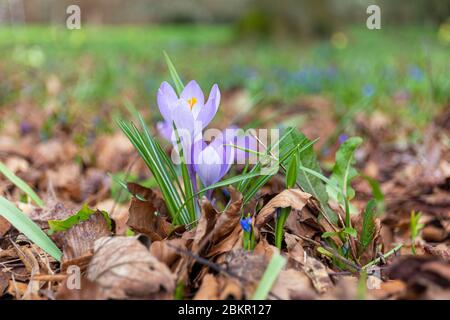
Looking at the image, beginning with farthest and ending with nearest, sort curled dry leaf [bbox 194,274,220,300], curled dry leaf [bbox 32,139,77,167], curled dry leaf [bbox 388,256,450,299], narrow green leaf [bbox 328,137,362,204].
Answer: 1. curled dry leaf [bbox 32,139,77,167]
2. narrow green leaf [bbox 328,137,362,204]
3. curled dry leaf [bbox 194,274,220,300]
4. curled dry leaf [bbox 388,256,450,299]

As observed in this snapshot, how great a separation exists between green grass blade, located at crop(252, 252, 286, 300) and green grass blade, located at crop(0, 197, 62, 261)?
499mm

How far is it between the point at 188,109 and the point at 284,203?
0.90 feet

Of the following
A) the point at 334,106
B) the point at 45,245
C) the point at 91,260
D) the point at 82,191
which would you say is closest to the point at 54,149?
the point at 82,191

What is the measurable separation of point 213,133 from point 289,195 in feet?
1.82

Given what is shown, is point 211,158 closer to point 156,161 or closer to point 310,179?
point 156,161

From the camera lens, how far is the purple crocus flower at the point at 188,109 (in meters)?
1.23

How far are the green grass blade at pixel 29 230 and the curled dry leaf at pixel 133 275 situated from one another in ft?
0.78

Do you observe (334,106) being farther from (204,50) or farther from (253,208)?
(204,50)

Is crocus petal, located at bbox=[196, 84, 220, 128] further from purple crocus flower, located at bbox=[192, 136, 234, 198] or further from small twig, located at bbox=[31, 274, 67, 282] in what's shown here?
small twig, located at bbox=[31, 274, 67, 282]

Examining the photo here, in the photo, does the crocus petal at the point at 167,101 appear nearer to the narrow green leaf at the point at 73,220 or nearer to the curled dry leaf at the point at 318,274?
the narrow green leaf at the point at 73,220

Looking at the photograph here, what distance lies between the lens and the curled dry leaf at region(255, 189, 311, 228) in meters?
1.20

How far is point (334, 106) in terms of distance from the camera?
4305 millimetres

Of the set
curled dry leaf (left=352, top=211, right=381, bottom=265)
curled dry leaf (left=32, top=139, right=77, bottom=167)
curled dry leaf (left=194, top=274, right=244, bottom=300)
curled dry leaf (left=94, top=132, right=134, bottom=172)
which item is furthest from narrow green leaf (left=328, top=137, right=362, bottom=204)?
curled dry leaf (left=32, top=139, right=77, bottom=167)

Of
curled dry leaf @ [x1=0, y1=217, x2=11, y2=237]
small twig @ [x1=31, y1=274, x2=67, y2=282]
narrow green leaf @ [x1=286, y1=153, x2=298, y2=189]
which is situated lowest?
curled dry leaf @ [x1=0, y1=217, x2=11, y2=237]
